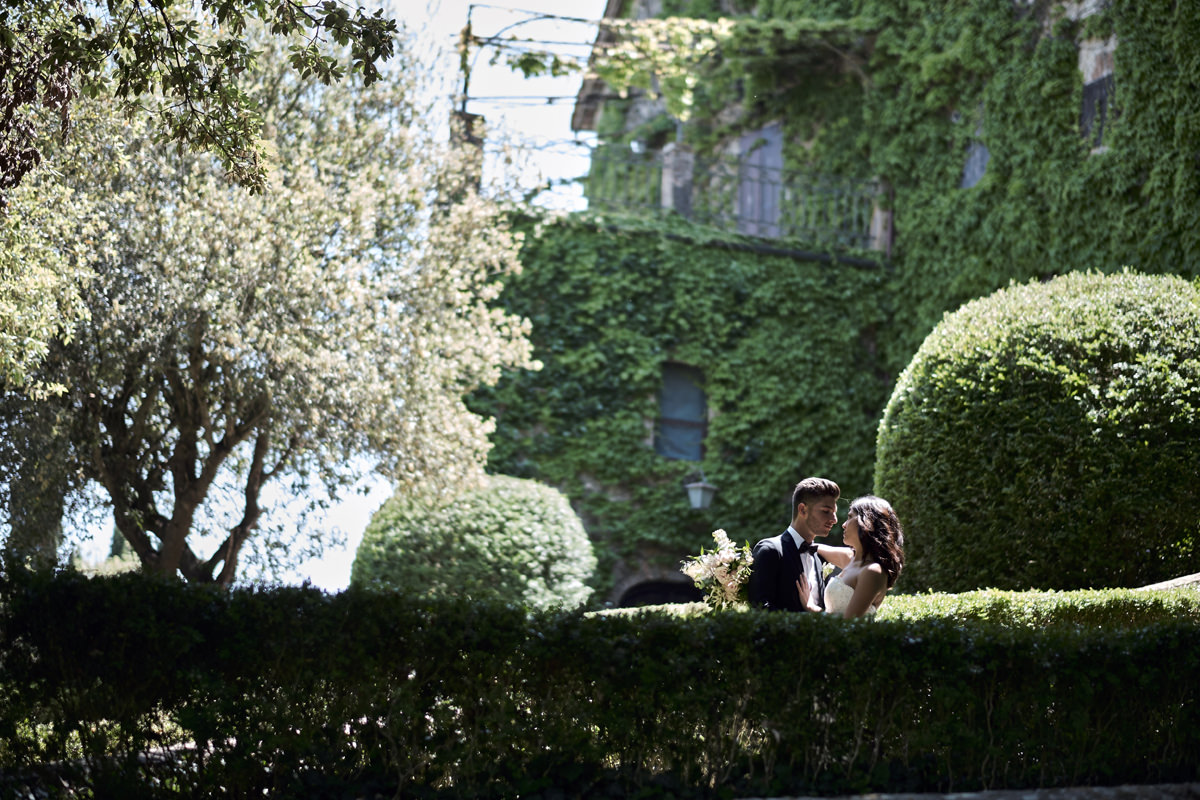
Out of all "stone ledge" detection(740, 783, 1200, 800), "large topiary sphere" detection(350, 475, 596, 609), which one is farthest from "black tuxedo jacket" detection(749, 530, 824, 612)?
"large topiary sphere" detection(350, 475, 596, 609)

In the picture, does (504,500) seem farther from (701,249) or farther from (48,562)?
(48,562)

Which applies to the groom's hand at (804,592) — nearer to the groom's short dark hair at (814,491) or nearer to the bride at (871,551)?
the bride at (871,551)

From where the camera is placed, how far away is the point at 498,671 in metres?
5.05

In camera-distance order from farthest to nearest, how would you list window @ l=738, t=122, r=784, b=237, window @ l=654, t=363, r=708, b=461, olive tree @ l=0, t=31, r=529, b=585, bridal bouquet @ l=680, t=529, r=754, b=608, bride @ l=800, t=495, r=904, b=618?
window @ l=738, t=122, r=784, b=237 → window @ l=654, t=363, r=708, b=461 → olive tree @ l=0, t=31, r=529, b=585 → bridal bouquet @ l=680, t=529, r=754, b=608 → bride @ l=800, t=495, r=904, b=618

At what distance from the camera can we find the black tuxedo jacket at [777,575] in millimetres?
5910

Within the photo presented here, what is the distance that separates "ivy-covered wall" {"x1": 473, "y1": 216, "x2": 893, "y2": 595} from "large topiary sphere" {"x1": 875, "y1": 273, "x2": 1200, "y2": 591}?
4533mm

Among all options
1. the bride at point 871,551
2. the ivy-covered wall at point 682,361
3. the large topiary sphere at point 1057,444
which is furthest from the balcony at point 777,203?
the bride at point 871,551

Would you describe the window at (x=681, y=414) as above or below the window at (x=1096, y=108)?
below

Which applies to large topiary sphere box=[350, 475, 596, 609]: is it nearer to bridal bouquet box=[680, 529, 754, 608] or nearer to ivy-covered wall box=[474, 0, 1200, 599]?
ivy-covered wall box=[474, 0, 1200, 599]

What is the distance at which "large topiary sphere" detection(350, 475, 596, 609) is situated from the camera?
1115 cm

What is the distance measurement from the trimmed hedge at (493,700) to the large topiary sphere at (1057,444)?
148 inches

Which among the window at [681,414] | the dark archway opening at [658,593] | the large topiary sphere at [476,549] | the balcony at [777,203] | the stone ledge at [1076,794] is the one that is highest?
the balcony at [777,203]

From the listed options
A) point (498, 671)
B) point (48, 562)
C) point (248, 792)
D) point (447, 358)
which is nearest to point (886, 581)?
point (498, 671)

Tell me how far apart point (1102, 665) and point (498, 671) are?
297cm
